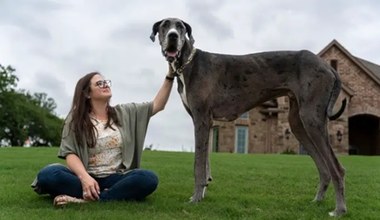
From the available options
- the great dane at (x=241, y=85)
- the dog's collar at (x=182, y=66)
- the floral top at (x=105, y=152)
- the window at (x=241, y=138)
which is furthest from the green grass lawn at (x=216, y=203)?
the window at (x=241, y=138)

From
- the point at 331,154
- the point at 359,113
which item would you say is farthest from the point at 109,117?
the point at 359,113

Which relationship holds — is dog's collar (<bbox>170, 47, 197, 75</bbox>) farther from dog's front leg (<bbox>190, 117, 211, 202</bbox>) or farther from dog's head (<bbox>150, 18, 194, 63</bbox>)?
dog's front leg (<bbox>190, 117, 211, 202</bbox>)

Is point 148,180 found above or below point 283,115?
below

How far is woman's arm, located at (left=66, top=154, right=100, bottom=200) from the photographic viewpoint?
18.4 ft

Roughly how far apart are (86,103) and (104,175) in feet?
2.91

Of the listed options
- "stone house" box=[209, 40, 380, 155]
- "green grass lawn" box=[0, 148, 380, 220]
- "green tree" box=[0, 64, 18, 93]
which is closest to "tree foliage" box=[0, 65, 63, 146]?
"green tree" box=[0, 64, 18, 93]

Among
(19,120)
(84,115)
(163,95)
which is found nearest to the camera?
(84,115)

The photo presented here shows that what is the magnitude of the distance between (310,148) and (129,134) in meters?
2.33

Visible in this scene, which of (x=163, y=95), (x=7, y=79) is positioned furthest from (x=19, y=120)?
(x=163, y=95)

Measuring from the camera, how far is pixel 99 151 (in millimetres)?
6043

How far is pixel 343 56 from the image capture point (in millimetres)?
34969

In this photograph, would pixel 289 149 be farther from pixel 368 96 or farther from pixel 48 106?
pixel 48 106

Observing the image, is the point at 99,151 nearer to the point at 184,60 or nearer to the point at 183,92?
the point at 183,92

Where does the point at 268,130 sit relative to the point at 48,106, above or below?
below
